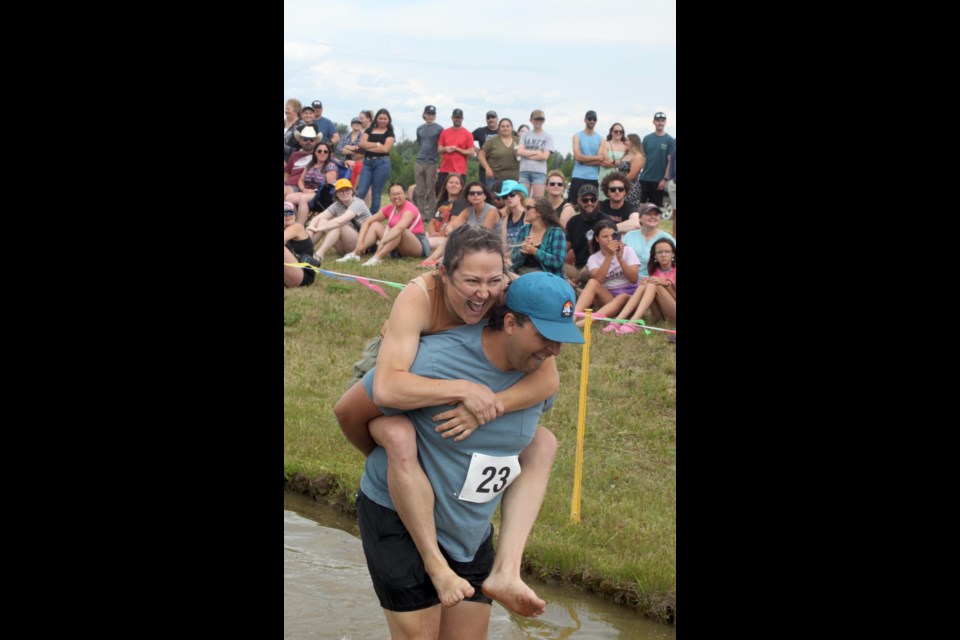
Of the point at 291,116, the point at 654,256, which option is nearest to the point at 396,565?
the point at 654,256

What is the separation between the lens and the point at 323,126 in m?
19.1

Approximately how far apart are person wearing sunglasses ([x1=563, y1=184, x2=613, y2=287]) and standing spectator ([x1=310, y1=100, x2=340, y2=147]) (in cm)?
717

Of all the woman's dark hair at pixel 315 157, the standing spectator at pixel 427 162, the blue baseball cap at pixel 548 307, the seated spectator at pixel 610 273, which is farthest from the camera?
the standing spectator at pixel 427 162

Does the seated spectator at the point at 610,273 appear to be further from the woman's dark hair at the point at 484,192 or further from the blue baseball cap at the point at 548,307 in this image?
the blue baseball cap at the point at 548,307

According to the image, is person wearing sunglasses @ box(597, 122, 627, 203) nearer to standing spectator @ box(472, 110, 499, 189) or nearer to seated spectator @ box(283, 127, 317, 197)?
standing spectator @ box(472, 110, 499, 189)

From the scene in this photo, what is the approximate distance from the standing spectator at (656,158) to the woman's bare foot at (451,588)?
42.3 feet

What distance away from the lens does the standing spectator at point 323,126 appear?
1880 cm

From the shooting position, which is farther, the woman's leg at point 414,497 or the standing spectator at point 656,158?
the standing spectator at point 656,158

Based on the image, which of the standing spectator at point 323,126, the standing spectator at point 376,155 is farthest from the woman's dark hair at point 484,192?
the standing spectator at point 323,126

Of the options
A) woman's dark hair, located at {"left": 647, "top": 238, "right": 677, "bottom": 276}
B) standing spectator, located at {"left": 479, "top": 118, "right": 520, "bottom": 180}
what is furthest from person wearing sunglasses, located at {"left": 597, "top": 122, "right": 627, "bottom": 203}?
woman's dark hair, located at {"left": 647, "top": 238, "right": 677, "bottom": 276}
